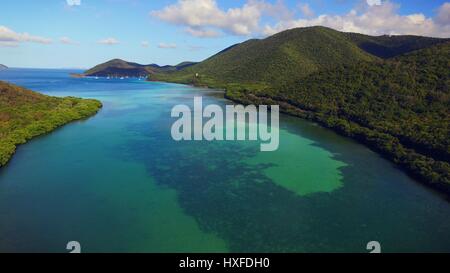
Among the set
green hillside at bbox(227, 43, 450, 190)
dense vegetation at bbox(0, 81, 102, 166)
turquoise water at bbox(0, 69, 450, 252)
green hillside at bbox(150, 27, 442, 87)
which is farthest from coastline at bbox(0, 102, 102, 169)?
green hillside at bbox(150, 27, 442, 87)

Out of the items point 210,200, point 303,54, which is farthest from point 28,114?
point 303,54

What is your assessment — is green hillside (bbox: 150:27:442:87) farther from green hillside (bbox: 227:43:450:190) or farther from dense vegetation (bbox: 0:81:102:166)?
dense vegetation (bbox: 0:81:102:166)

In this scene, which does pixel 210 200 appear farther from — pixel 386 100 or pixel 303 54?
pixel 303 54

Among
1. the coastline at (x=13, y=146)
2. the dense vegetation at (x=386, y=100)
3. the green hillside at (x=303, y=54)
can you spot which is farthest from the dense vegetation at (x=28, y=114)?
the green hillside at (x=303, y=54)

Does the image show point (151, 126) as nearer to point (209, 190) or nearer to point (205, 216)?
point (209, 190)

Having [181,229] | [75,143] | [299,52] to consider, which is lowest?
[181,229]
